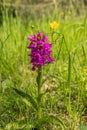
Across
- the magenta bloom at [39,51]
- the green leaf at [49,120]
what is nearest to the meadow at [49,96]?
the green leaf at [49,120]

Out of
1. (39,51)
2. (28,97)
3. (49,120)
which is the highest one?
(39,51)

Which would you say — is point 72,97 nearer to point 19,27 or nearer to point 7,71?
point 7,71

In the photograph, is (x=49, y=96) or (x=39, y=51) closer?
(x=39, y=51)

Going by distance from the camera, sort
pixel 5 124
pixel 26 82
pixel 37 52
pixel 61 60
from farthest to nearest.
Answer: pixel 61 60 → pixel 26 82 → pixel 5 124 → pixel 37 52

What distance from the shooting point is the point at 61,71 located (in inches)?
109

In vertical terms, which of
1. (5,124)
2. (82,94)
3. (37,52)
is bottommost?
(5,124)

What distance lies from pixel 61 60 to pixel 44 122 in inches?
38.6

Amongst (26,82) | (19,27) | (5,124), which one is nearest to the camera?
(5,124)

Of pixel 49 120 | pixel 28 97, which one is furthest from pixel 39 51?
pixel 49 120

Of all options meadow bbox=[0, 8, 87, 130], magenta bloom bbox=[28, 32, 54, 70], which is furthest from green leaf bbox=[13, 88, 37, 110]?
magenta bloom bbox=[28, 32, 54, 70]

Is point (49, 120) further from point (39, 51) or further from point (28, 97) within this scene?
point (39, 51)

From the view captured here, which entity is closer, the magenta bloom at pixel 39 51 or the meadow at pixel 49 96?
the magenta bloom at pixel 39 51

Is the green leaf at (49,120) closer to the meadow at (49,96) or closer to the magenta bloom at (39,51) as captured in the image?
the meadow at (49,96)

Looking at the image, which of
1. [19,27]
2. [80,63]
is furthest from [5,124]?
[19,27]
